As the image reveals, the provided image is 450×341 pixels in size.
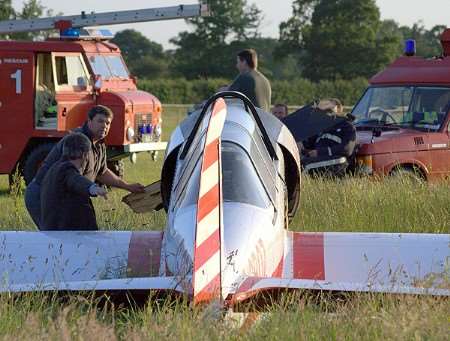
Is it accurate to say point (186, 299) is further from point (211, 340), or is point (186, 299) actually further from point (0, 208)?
point (0, 208)

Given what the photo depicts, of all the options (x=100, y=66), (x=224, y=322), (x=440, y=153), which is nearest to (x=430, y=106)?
(x=440, y=153)

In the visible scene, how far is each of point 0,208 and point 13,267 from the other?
6.69 m

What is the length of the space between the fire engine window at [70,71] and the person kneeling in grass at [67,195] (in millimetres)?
9472

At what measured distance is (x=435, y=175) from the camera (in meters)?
14.2

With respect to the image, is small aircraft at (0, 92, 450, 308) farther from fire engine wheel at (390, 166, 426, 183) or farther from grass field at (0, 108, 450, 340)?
fire engine wheel at (390, 166, 426, 183)

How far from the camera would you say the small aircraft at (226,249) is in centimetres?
564

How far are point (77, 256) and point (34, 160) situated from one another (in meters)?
9.81

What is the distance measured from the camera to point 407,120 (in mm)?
14820

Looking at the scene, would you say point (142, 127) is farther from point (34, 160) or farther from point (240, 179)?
point (240, 179)

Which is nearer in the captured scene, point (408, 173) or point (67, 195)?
point (67, 195)

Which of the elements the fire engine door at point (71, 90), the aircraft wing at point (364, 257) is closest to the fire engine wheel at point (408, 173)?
the aircraft wing at point (364, 257)

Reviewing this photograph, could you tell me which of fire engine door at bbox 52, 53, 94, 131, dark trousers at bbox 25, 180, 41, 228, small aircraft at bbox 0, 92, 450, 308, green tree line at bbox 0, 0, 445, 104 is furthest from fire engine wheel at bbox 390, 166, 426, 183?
green tree line at bbox 0, 0, 445, 104

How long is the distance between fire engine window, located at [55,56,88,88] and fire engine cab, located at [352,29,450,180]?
516 centimetres

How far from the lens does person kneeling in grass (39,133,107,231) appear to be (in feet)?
27.5
